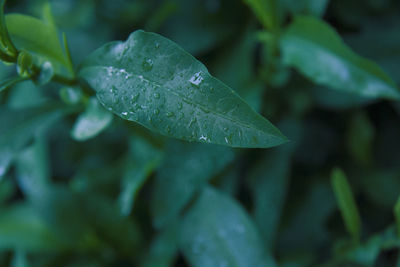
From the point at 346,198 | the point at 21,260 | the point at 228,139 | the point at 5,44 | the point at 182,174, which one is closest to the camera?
the point at 228,139

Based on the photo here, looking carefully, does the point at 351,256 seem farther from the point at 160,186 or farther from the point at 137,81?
the point at 137,81

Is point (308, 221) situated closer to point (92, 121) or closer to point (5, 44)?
point (92, 121)

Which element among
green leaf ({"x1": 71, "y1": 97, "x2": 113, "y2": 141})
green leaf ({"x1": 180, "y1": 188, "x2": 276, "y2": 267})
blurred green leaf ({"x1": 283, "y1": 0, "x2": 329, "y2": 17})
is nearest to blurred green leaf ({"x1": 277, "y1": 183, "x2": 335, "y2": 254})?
green leaf ({"x1": 180, "y1": 188, "x2": 276, "y2": 267})

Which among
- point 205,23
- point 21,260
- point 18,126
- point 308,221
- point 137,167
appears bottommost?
point 21,260

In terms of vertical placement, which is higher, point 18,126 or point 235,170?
point 18,126

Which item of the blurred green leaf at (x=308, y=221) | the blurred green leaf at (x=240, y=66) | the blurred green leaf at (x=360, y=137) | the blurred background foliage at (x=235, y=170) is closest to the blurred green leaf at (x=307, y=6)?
the blurred background foliage at (x=235, y=170)

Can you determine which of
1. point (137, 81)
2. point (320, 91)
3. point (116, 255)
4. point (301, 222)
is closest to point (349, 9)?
point (320, 91)

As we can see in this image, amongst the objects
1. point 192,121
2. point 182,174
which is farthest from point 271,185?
point 192,121
